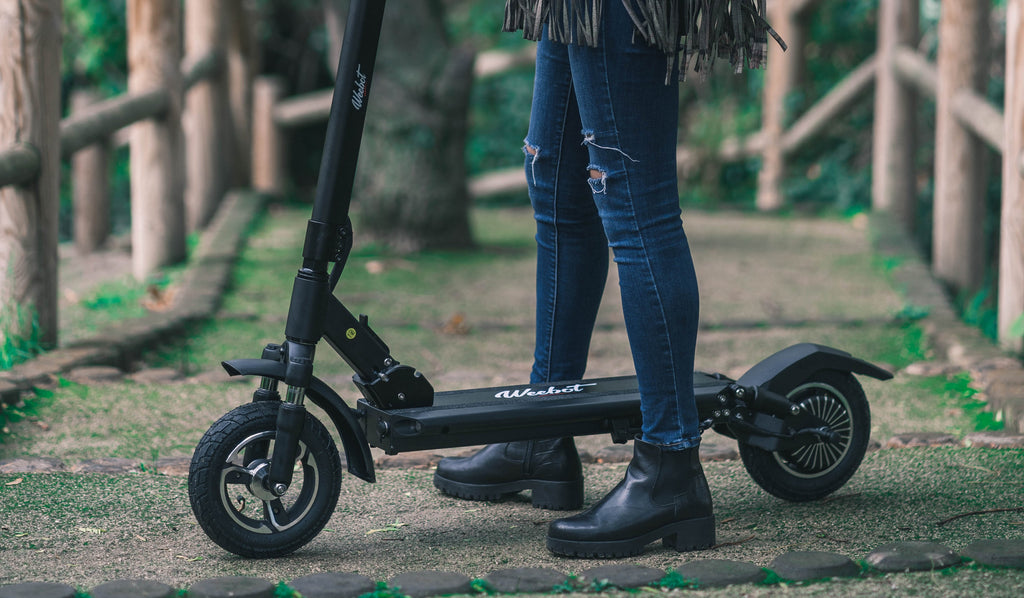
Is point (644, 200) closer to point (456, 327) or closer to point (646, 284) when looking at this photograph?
point (646, 284)

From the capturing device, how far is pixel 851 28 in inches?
366

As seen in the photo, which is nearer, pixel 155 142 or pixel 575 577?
pixel 575 577

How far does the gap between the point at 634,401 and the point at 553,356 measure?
23 centimetres

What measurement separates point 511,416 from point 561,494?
0.29 m

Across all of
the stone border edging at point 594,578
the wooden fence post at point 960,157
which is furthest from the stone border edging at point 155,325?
the wooden fence post at point 960,157

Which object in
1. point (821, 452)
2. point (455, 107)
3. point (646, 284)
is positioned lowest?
point (821, 452)

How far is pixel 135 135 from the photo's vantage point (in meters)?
5.72

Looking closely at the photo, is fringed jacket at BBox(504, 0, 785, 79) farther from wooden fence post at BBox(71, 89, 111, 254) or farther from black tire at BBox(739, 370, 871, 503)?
wooden fence post at BBox(71, 89, 111, 254)

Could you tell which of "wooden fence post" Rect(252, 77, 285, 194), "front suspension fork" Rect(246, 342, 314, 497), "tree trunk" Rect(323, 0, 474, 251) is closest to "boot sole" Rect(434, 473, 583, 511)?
"front suspension fork" Rect(246, 342, 314, 497)

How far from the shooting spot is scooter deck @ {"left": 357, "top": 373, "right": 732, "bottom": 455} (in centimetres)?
230

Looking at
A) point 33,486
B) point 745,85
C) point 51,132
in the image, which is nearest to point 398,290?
point 51,132

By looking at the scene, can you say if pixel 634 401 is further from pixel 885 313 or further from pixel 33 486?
pixel 885 313

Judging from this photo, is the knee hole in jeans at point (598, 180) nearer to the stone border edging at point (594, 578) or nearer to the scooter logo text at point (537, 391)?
the scooter logo text at point (537, 391)

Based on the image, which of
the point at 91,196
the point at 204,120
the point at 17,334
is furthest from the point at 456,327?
the point at 91,196
